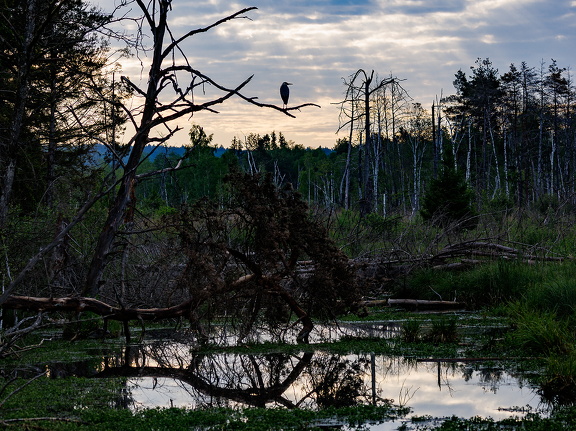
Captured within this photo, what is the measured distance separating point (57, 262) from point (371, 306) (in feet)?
23.0

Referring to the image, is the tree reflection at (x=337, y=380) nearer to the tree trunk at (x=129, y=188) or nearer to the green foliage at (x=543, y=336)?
the green foliage at (x=543, y=336)

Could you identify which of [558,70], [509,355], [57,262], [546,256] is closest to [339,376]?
[509,355]

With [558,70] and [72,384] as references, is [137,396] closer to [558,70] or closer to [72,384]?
[72,384]

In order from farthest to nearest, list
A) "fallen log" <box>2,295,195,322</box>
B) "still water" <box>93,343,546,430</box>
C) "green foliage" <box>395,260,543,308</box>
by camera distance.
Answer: "green foliage" <box>395,260,543,308</box>, "fallen log" <box>2,295,195,322</box>, "still water" <box>93,343,546,430</box>

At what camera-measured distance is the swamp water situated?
720cm

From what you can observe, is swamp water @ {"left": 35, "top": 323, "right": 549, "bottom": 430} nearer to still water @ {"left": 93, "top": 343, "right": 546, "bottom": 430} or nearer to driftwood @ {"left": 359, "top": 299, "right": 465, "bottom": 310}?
still water @ {"left": 93, "top": 343, "right": 546, "bottom": 430}

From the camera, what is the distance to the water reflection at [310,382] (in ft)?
23.9

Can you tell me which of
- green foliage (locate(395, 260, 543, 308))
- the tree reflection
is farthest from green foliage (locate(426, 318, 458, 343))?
green foliage (locate(395, 260, 543, 308))

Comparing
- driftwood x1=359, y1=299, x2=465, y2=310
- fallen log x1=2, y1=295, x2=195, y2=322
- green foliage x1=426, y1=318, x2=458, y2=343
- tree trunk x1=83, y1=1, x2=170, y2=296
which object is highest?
tree trunk x1=83, y1=1, x2=170, y2=296

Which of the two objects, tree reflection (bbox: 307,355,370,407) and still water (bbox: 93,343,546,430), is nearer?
still water (bbox: 93,343,546,430)

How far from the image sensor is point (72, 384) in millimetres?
8375

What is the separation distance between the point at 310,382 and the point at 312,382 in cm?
3

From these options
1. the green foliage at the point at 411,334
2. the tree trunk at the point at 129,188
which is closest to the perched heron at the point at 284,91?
the tree trunk at the point at 129,188

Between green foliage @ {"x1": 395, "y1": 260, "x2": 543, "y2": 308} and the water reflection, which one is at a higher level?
green foliage @ {"x1": 395, "y1": 260, "x2": 543, "y2": 308}
